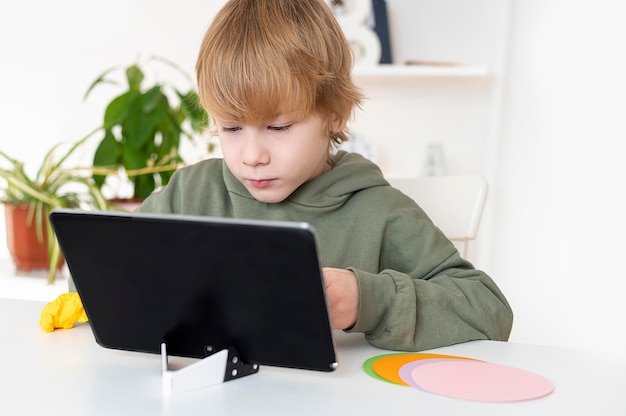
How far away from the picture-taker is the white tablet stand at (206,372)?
0.71m

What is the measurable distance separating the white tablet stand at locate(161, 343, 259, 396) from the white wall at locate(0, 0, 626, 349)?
58.7 inches

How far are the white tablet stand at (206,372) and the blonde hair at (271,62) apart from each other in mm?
357

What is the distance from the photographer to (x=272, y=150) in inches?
40.2

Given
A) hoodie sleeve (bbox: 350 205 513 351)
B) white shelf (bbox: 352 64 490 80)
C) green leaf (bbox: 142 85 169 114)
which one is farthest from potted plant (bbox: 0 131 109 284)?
hoodie sleeve (bbox: 350 205 513 351)

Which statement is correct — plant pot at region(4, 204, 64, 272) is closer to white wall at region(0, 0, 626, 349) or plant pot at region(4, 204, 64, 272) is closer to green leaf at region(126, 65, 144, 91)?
green leaf at region(126, 65, 144, 91)

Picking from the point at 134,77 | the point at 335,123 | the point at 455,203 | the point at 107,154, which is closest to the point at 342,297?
the point at 335,123

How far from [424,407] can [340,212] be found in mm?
532

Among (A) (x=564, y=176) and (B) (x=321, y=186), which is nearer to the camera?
(B) (x=321, y=186)

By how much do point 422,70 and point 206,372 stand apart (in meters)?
1.80

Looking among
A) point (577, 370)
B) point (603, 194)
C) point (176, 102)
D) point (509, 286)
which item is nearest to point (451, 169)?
point (509, 286)

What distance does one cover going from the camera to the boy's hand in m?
0.83

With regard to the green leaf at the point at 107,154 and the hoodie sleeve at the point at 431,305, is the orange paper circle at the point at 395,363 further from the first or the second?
the green leaf at the point at 107,154

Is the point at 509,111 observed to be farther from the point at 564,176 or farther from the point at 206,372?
the point at 206,372

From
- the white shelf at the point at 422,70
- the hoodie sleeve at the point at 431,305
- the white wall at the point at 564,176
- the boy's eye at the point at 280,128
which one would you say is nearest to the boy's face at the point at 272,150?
the boy's eye at the point at 280,128
